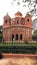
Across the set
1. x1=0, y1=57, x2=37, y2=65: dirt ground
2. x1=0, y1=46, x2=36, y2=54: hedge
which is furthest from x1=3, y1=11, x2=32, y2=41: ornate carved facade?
x1=0, y1=57, x2=37, y2=65: dirt ground

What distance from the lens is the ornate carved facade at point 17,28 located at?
24.8 ft

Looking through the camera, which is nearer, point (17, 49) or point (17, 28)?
point (17, 49)

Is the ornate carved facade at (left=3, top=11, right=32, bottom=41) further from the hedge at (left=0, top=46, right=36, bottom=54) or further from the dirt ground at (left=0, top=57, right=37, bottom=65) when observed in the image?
the dirt ground at (left=0, top=57, right=37, bottom=65)

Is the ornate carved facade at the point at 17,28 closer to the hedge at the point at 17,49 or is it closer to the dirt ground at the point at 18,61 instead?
the hedge at the point at 17,49

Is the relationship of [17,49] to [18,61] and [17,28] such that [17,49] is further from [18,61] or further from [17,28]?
[18,61]

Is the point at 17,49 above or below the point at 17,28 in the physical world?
below

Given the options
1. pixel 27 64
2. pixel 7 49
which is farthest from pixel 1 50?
pixel 27 64

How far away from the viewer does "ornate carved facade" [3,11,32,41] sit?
756cm

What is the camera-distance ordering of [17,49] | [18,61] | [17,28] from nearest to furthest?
[18,61] → [17,49] → [17,28]

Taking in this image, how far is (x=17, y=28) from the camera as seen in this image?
7.87 metres

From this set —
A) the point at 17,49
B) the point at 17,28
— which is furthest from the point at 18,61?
the point at 17,28

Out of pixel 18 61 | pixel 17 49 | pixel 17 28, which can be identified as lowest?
pixel 18 61

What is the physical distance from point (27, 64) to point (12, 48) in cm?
121

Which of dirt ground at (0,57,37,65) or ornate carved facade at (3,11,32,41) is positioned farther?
ornate carved facade at (3,11,32,41)
